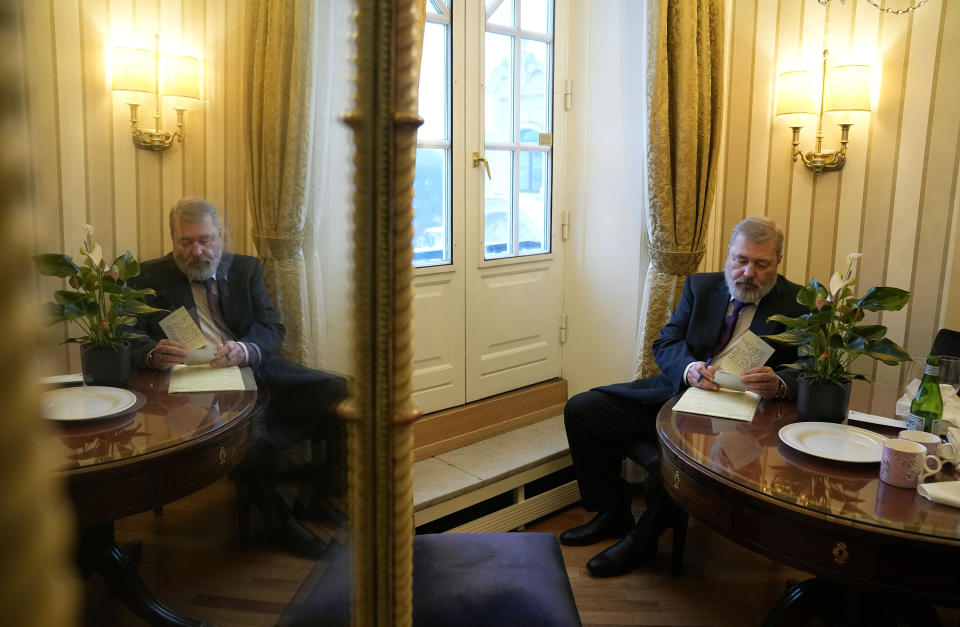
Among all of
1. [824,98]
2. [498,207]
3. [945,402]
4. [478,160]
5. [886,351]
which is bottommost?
[945,402]

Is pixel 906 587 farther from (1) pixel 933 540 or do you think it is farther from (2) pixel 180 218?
(2) pixel 180 218

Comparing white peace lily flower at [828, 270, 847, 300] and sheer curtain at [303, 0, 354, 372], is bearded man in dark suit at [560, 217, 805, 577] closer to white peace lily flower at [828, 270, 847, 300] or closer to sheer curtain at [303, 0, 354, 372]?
white peace lily flower at [828, 270, 847, 300]

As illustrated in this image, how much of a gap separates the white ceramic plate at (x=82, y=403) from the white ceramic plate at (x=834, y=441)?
5.91 ft

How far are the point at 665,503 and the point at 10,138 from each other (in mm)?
2926

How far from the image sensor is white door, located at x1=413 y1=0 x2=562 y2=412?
339 cm

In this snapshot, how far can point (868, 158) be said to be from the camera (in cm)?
340

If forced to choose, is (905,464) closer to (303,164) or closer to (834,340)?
(834,340)

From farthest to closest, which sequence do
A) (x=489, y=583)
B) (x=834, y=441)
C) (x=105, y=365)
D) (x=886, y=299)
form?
1. (x=886, y=299)
2. (x=834, y=441)
3. (x=489, y=583)
4. (x=105, y=365)

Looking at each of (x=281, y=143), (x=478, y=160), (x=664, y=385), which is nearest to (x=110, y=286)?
(x=281, y=143)

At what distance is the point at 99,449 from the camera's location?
27cm

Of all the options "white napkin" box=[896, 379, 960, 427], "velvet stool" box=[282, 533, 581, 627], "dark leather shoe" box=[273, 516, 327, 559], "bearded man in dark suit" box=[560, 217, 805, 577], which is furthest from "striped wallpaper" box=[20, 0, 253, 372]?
"bearded man in dark suit" box=[560, 217, 805, 577]

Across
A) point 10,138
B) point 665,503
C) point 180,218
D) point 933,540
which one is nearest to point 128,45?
point 180,218

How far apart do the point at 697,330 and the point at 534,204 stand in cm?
124

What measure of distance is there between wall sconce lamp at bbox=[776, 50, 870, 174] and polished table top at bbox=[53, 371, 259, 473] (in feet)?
11.3
